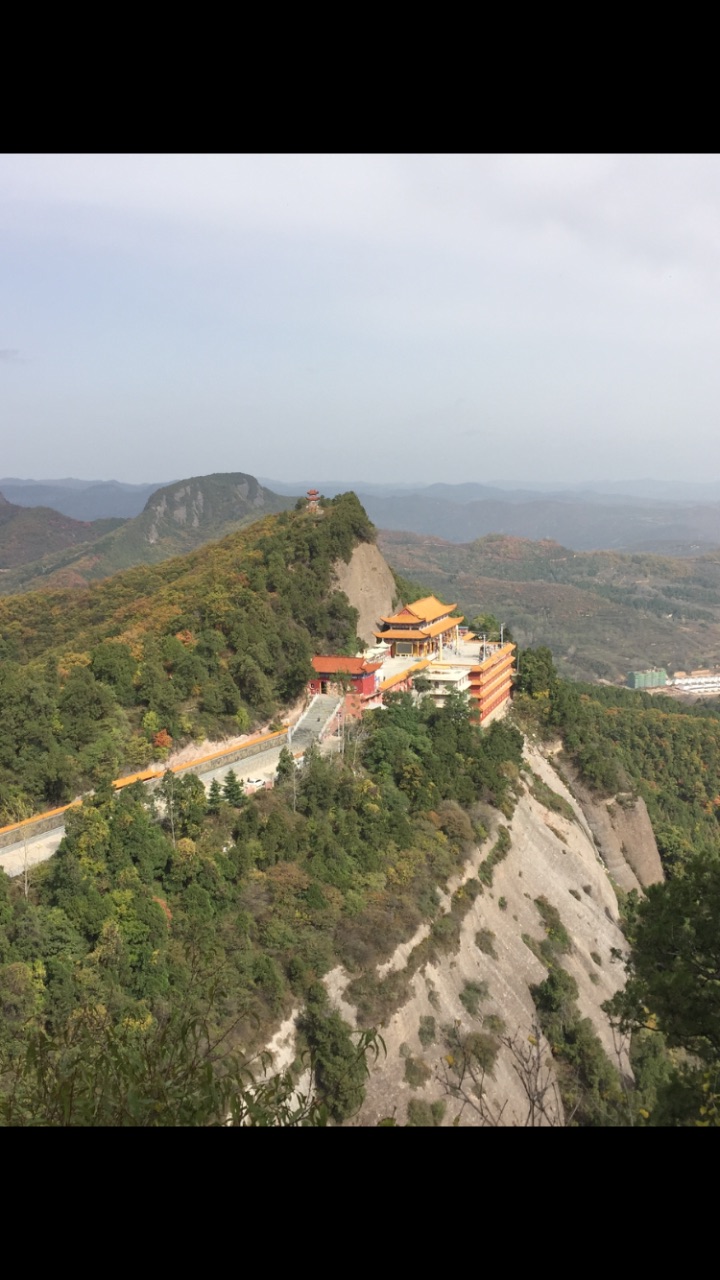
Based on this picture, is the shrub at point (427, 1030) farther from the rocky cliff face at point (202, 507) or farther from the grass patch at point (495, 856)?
the rocky cliff face at point (202, 507)

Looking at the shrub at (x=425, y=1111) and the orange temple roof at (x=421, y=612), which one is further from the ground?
the orange temple roof at (x=421, y=612)

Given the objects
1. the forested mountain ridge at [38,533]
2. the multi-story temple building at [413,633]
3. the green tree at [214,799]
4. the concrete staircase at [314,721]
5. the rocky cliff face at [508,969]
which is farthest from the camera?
the forested mountain ridge at [38,533]

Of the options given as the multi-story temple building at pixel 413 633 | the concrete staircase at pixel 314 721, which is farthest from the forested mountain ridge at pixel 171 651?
the multi-story temple building at pixel 413 633

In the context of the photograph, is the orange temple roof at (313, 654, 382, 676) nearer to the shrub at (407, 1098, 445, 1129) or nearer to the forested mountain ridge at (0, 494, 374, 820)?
the forested mountain ridge at (0, 494, 374, 820)

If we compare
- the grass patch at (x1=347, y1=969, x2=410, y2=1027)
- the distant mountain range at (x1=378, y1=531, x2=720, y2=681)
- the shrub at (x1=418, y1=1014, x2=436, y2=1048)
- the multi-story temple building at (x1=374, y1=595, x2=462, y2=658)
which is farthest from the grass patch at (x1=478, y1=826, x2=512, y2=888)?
the distant mountain range at (x1=378, y1=531, x2=720, y2=681)

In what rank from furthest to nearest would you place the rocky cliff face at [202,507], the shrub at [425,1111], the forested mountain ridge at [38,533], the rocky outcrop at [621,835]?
the forested mountain ridge at [38,533] → the rocky cliff face at [202,507] → the rocky outcrop at [621,835] → the shrub at [425,1111]
